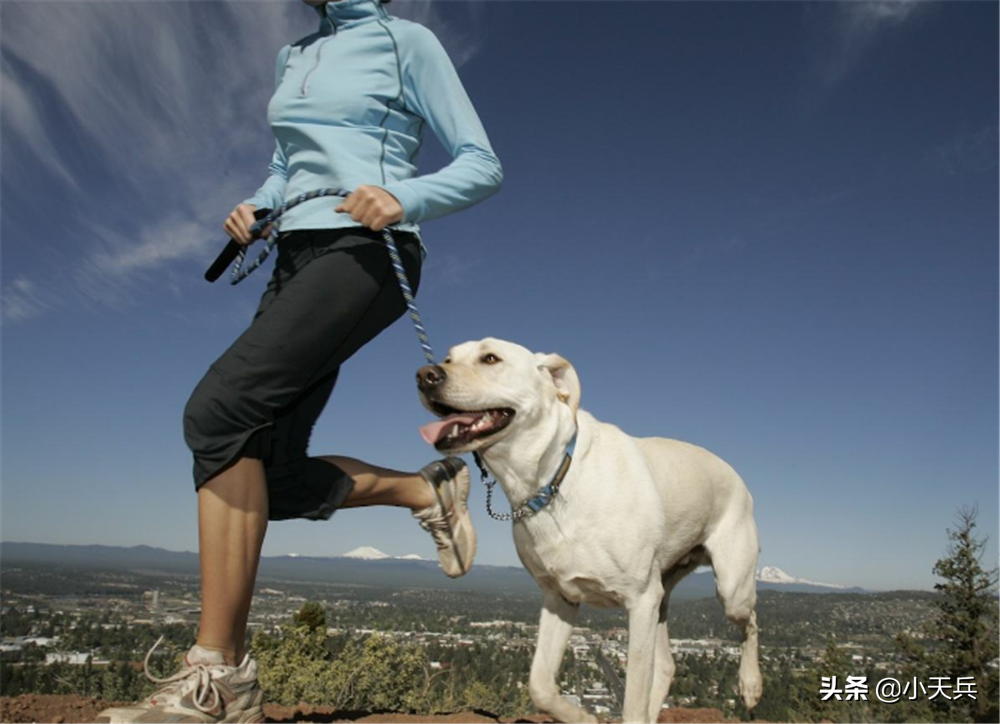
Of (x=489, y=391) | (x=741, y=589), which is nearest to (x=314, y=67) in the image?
(x=489, y=391)

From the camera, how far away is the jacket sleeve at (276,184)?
311 centimetres

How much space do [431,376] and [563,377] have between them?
0.69m

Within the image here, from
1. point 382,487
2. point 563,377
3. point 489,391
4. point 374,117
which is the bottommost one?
point 382,487

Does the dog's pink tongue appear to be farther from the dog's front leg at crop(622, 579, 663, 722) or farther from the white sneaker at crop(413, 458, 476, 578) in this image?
the dog's front leg at crop(622, 579, 663, 722)

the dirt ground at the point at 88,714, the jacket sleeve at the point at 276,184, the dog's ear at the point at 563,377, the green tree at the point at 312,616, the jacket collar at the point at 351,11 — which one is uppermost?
the jacket collar at the point at 351,11

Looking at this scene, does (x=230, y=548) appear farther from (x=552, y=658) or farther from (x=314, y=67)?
(x=314, y=67)

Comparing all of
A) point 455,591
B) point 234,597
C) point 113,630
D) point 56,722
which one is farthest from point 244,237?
point 455,591

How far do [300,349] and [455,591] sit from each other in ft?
124

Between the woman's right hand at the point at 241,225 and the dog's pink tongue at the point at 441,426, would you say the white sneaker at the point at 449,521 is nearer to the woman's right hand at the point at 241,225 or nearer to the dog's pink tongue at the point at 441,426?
the dog's pink tongue at the point at 441,426

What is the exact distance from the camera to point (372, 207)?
96.5 inches

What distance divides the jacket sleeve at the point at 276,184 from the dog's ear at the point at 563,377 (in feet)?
4.50

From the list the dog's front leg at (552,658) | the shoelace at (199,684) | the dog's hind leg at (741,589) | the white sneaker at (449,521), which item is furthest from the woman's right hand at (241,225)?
the dog's hind leg at (741,589)

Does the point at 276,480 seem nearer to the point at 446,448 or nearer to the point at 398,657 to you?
the point at 446,448

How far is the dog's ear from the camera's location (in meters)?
3.31
